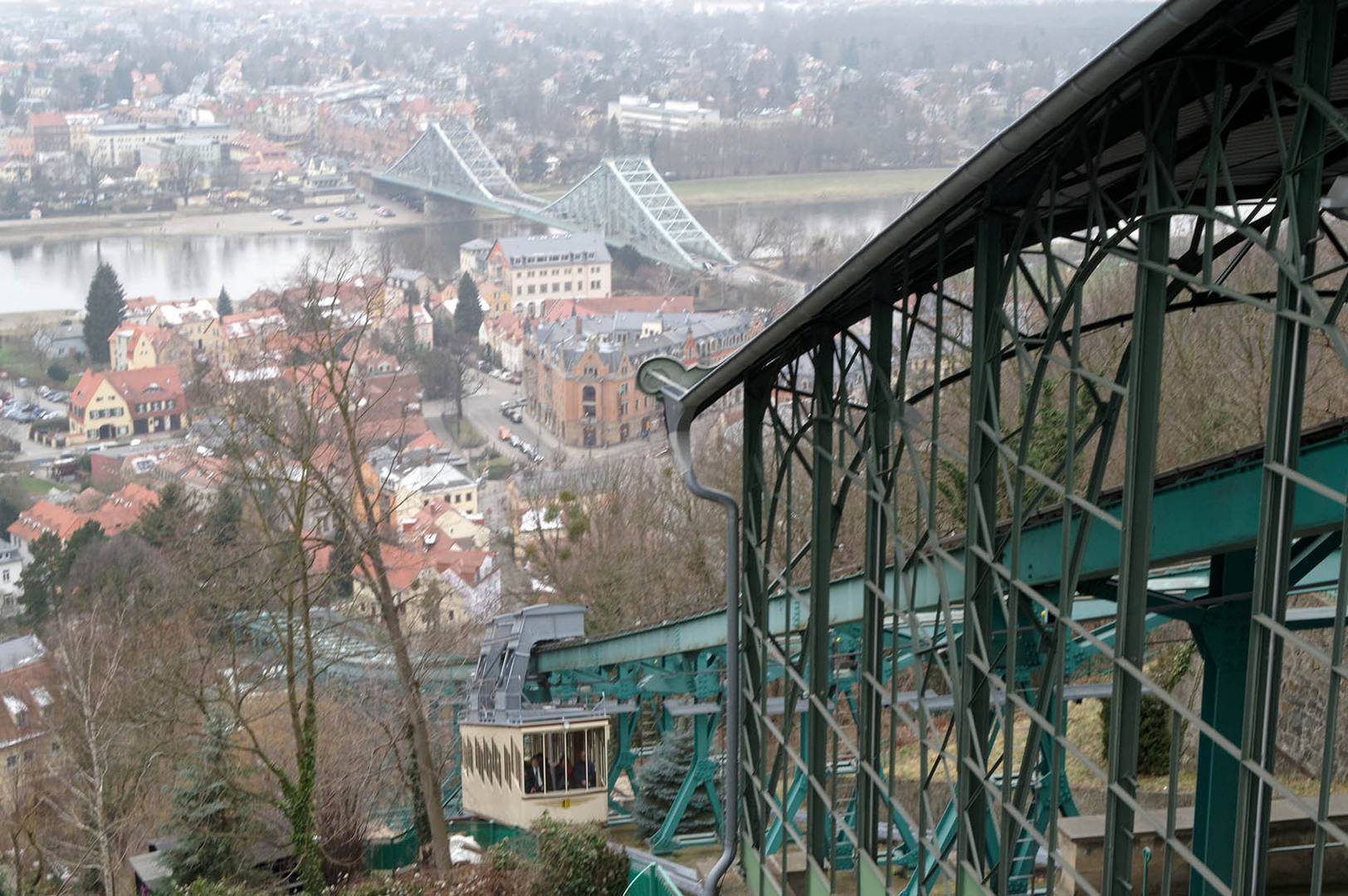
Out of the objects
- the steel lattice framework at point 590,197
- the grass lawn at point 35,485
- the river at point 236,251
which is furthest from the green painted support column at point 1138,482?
the steel lattice framework at point 590,197

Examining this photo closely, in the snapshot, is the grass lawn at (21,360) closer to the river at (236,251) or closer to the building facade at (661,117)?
the river at (236,251)

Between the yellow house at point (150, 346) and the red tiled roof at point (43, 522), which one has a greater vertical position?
the yellow house at point (150, 346)

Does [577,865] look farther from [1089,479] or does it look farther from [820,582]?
[1089,479]

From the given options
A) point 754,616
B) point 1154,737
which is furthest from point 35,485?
point 754,616

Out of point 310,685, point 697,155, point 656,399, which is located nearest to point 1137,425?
point 656,399

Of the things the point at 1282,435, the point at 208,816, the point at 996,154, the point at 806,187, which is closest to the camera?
the point at 1282,435

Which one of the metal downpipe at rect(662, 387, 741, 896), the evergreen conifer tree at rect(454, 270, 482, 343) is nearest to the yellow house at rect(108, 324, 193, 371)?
the evergreen conifer tree at rect(454, 270, 482, 343)

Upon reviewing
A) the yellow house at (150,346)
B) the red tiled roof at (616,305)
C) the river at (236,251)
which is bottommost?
the yellow house at (150,346)
